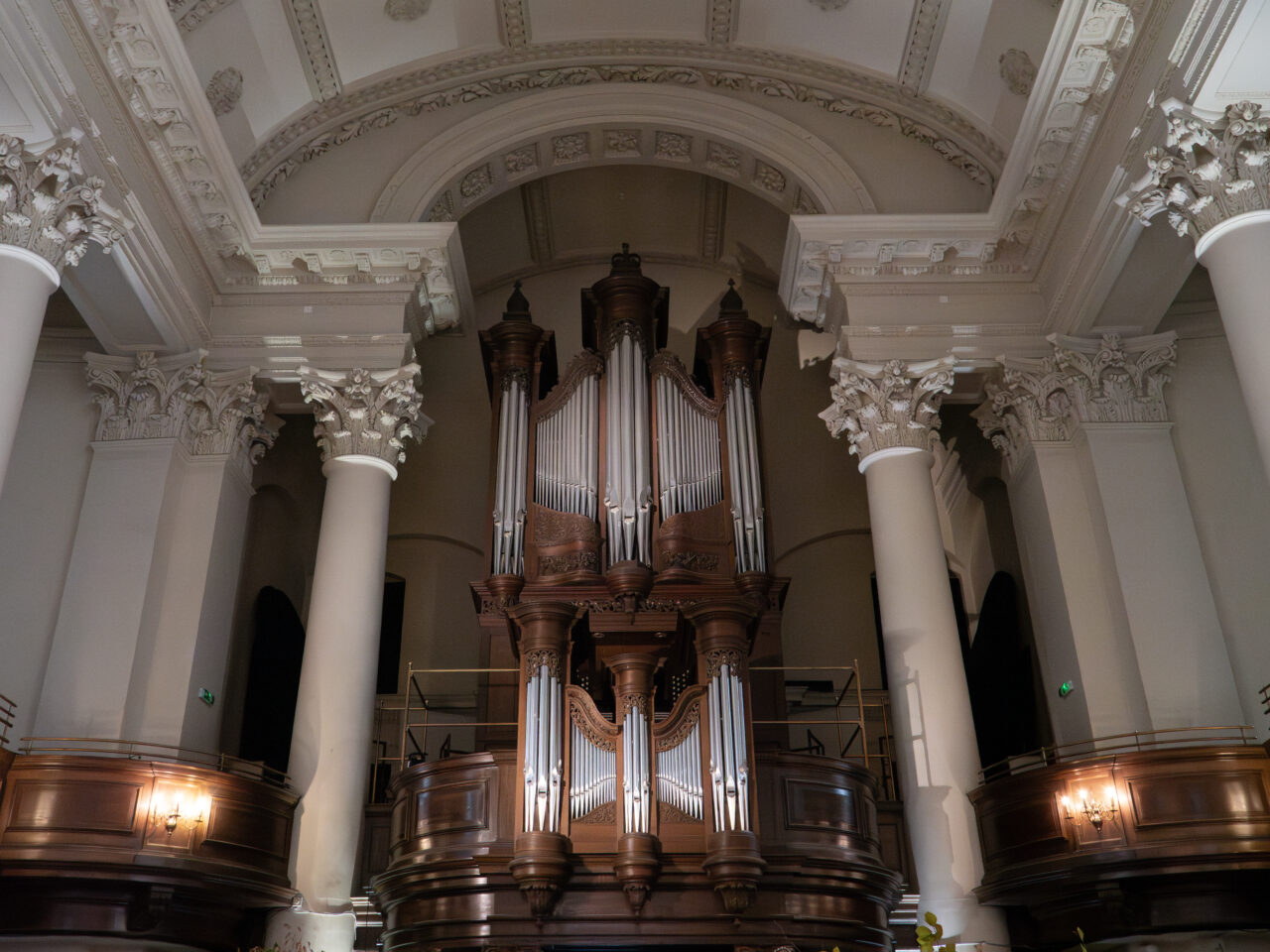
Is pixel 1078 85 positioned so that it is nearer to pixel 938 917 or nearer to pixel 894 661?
pixel 894 661

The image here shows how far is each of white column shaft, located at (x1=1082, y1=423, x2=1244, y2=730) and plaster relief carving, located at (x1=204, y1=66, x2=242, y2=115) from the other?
881cm

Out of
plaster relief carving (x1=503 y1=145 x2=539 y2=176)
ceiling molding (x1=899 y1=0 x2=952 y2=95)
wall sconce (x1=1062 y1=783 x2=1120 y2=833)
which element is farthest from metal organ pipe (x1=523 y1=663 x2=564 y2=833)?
ceiling molding (x1=899 y1=0 x2=952 y2=95)

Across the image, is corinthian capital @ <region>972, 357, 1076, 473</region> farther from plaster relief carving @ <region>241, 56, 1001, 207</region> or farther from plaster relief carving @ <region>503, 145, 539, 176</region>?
plaster relief carving @ <region>503, 145, 539, 176</region>

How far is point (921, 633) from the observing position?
1062 centimetres

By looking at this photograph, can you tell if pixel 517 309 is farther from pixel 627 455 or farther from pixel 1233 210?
pixel 1233 210

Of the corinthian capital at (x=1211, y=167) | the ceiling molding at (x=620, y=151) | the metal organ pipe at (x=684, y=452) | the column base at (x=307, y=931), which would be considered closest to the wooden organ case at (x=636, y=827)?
the column base at (x=307, y=931)

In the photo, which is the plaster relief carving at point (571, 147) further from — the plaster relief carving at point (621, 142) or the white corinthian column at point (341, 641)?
the white corinthian column at point (341, 641)

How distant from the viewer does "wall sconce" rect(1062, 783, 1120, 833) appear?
28.3ft

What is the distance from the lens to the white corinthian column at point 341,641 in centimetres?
967

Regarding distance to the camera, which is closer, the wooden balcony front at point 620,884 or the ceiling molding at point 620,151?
the wooden balcony front at point 620,884

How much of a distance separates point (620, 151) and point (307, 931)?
9378 millimetres

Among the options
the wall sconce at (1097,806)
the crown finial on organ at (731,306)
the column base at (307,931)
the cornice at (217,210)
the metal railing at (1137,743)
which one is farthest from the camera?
the crown finial on organ at (731,306)

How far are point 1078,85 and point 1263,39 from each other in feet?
6.96

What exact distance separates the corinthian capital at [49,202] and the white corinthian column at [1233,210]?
26.7 ft
